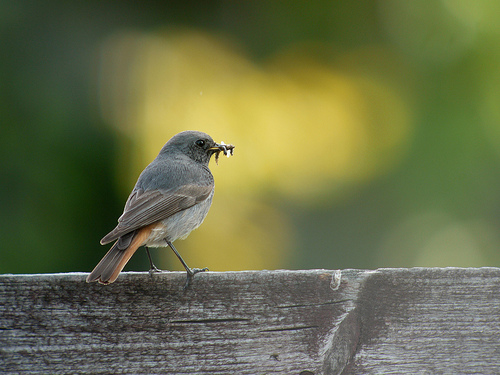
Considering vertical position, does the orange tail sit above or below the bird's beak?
below

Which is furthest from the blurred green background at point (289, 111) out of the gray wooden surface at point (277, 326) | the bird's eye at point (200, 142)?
the gray wooden surface at point (277, 326)

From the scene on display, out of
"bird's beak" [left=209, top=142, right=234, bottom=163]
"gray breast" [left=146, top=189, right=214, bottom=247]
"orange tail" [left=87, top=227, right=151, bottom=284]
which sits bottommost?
"orange tail" [left=87, top=227, right=151, bottom=284]

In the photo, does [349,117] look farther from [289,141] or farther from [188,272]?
[188,272]

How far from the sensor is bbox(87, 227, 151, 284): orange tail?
2.19 meters

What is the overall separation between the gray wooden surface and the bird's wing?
2.71 ft

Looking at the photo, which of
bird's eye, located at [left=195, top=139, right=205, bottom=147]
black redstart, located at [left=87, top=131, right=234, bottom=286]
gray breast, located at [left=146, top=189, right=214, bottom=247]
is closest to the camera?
black redstart, located at [left=87, top=131, right=234, bottom=286]

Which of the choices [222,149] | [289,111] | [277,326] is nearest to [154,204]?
[222,149]

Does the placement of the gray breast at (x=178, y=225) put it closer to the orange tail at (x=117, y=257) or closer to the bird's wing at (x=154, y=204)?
the bird's wing at (x=154, y=204)

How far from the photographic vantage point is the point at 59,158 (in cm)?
503

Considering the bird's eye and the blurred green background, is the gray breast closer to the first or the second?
the bird's eye

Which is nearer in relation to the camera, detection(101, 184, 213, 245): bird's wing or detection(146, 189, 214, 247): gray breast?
detection(101, 184, 213, 245): bird's wing

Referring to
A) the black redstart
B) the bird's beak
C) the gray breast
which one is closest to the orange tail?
the black redstart

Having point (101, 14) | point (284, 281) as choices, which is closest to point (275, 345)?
A: point (284, 281)

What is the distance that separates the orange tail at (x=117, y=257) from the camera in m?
2.19
